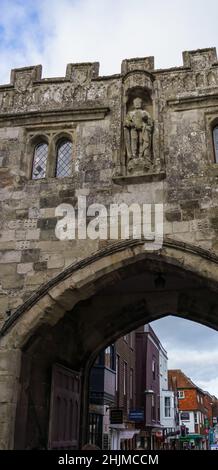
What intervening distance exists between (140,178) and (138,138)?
78 centimetres

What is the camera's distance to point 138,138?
817 centimetres

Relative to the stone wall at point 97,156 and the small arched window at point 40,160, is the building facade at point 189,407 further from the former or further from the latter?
the stone wall at point 97,156

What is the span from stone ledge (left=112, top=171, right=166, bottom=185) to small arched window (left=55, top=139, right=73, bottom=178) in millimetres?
981

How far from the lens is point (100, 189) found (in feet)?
26.1

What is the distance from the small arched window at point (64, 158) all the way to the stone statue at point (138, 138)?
1.04 m

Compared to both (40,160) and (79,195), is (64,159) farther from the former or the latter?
(79,195)

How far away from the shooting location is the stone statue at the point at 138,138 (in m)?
7.91

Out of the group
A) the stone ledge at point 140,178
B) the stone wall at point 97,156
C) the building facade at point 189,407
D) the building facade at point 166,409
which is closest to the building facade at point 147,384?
the building facade at point 166,409

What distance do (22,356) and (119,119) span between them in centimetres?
418

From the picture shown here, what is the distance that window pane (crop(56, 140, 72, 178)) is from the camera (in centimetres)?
846

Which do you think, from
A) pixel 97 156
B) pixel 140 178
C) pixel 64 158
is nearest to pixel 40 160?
pixel 64 158

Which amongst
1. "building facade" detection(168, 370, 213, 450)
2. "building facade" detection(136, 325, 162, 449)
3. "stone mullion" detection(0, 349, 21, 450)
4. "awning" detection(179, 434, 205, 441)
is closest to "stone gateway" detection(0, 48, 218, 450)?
"stone mullion" detection(0, 349, 21, 450)

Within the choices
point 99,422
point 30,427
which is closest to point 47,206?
point 30,427

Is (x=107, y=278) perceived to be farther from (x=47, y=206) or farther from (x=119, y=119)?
(x=119, y=119)
